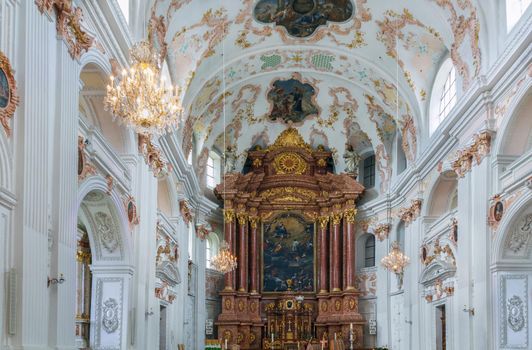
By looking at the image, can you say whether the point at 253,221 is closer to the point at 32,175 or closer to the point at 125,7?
the point at 125,7

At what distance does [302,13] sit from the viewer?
75.7ft

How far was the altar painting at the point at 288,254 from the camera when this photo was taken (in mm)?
30297

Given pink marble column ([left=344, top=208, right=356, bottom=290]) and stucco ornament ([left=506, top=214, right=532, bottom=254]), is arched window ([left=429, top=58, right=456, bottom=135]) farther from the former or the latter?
pink marble column ([left=344, top=208, right=356, bottom=290])

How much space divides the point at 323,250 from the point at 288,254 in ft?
4.60

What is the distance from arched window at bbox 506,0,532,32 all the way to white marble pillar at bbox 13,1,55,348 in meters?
10.1

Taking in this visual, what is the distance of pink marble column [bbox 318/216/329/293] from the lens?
29938mm

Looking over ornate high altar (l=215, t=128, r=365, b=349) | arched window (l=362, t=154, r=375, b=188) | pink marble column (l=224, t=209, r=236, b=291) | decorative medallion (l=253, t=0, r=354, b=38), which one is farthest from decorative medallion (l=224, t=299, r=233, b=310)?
decorative medallion (l=253, t=0, r=354, b=38)

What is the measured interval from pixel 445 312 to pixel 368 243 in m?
9.40

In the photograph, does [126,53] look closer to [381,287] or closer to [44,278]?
[44,278]

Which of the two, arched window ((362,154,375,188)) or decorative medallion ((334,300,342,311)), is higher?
arched window ((362,154,375,188))

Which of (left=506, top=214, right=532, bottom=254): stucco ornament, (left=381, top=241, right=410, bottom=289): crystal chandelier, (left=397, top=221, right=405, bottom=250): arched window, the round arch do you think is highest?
the round arch

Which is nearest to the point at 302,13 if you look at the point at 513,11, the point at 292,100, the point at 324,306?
the point at 292,100

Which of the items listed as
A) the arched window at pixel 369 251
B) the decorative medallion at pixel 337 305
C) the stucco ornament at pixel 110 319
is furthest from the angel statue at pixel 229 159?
the stucco ornament at pixel 110 319

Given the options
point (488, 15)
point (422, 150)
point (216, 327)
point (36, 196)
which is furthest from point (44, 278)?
point (216, 327)
